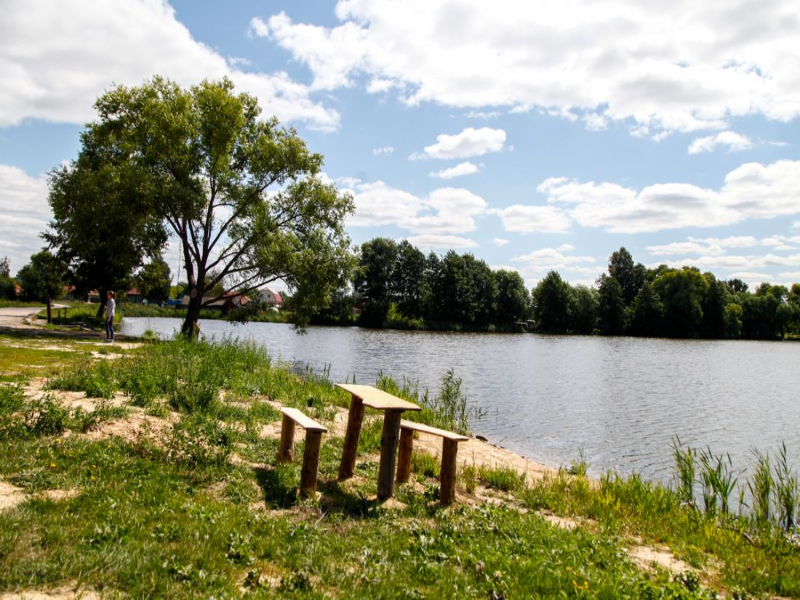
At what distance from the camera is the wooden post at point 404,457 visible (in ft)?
25.3

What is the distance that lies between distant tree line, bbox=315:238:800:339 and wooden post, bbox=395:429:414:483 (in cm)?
7387

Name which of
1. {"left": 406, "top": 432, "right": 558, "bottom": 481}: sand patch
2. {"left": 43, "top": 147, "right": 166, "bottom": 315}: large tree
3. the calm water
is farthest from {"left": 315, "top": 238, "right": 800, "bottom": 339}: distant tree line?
{"left": 406, "top": 432, "right": 558, "bottom": 481}: sand patch

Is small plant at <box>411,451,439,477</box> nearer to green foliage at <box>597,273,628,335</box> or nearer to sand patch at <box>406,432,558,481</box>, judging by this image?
sand patch at <box>406,432,558,481</box>

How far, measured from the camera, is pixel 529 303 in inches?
3967

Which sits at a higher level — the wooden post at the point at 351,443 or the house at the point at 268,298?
the house at the point at 268,298

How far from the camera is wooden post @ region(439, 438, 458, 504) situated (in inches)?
270

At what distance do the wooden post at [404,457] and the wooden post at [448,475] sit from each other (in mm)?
898

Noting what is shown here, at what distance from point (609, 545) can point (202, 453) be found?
498 centimetres

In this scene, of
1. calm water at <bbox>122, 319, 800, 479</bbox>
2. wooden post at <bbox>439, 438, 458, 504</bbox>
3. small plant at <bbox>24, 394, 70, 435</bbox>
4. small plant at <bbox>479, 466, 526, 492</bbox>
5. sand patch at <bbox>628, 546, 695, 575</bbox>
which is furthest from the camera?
calm water at <bbox>122, 319, 800, 479</bbox>

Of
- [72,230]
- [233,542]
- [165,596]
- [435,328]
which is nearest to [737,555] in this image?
[233,542]

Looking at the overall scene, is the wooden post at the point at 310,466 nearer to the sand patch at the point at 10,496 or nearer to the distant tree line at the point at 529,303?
the sand patch at the point at 10,496

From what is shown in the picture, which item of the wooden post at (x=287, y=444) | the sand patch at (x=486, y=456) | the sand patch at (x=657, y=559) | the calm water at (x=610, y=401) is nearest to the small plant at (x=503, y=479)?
the sand patch at (x=486, y=456)

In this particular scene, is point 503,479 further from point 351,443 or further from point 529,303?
point 529,303

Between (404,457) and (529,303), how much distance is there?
96393mm
